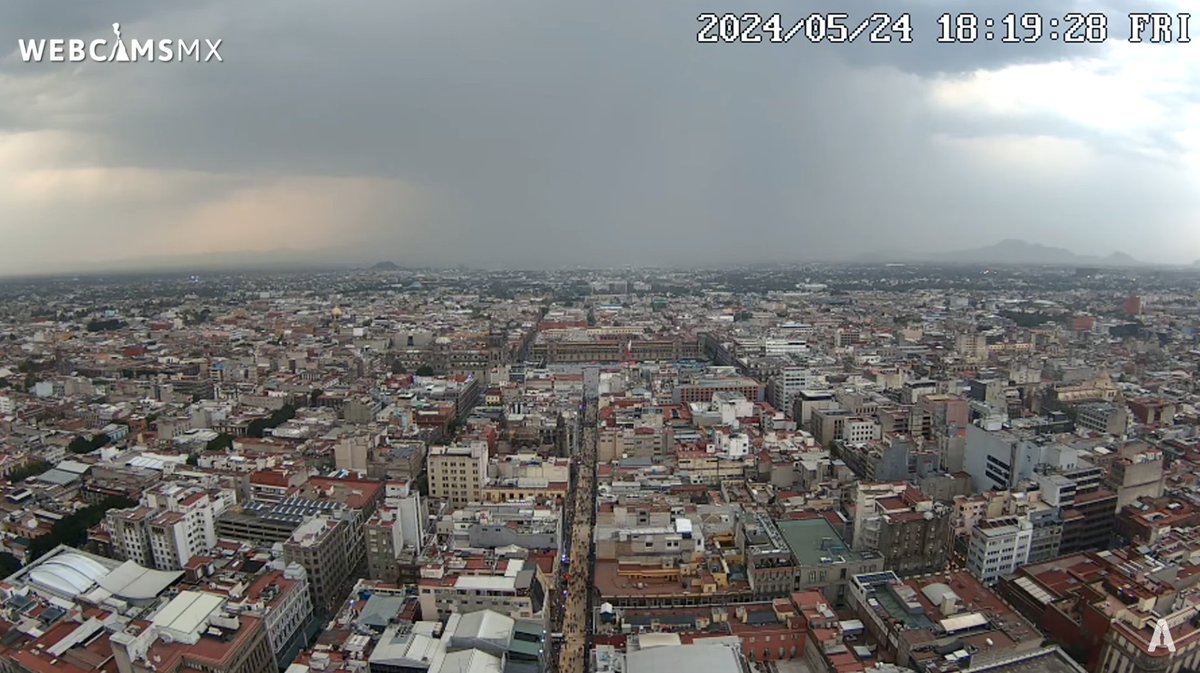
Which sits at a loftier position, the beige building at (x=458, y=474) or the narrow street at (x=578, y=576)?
the beige building at (x=458, y=474)

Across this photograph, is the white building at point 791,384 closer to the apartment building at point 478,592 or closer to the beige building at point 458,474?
the beige building at point 458,474

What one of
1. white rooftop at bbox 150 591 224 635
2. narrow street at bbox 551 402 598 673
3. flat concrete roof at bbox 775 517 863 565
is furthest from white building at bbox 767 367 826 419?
white rooftop at bbox 150 591 224 635

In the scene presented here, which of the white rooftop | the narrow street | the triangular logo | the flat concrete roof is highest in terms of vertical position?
the white rooftop

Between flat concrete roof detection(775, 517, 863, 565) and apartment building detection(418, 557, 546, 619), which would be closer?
apartment building detection(418, 557, 546, 619)

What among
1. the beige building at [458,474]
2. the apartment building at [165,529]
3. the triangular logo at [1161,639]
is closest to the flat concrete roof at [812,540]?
the triangular logo at [1161,639]

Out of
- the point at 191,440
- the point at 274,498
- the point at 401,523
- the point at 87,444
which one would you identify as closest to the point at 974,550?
the point at 401,523

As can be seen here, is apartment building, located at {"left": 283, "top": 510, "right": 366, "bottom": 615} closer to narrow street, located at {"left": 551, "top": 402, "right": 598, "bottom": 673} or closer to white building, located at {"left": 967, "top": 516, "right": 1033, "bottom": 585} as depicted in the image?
narrow street, located at {"left": 551, "top": 402, "right": 598, "bottom": 673}

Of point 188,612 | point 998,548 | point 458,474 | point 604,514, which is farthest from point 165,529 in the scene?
point 998,548

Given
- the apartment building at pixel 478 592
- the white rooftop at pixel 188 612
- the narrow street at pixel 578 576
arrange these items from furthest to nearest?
the narrow street at pixel 578 576 < the apartment building at pixel 478 592 < the white rooftop at pixel 188 612
